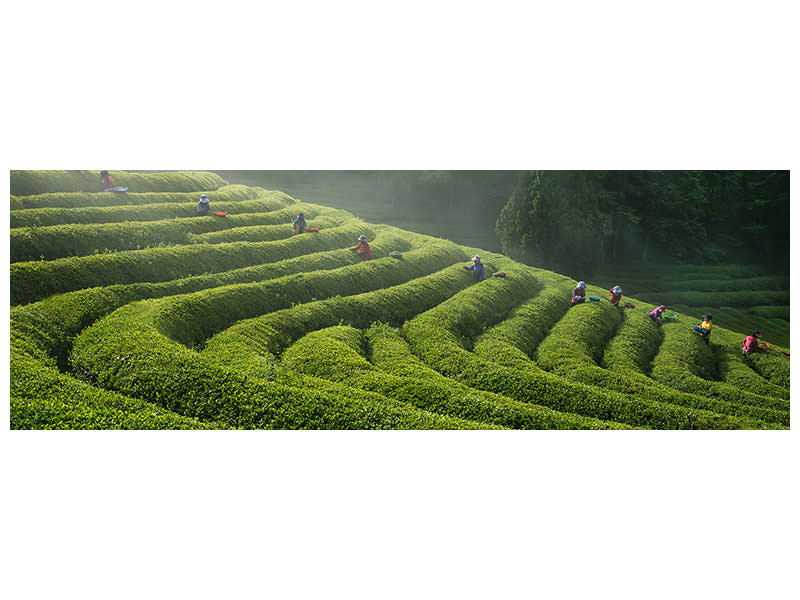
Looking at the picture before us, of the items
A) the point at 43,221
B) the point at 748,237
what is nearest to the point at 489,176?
the point at 748,237

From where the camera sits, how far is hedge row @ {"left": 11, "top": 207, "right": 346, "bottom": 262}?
33.3ft

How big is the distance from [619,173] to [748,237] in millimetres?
5104

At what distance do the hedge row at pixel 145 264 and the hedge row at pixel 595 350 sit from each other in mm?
5798

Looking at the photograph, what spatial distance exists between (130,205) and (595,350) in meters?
11.7

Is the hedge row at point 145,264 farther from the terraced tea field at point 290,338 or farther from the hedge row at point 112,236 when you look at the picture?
the hedge row at point 112,236

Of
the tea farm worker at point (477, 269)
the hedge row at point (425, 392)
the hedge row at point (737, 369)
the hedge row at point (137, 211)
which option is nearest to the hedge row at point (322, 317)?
the tea farm worker at point (477, 269)

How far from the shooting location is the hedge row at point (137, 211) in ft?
34.5

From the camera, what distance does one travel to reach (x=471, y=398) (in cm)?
891

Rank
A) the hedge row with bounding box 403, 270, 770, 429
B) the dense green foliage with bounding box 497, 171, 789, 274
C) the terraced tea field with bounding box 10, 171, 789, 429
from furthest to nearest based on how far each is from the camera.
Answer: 1. the dense green foliage with bounding box 497, 171, 789, 274
2. the hedge row with bounding box 403, 270, 770, 429
3. the terraced tea field with bounding box 10, 171, 789, 429

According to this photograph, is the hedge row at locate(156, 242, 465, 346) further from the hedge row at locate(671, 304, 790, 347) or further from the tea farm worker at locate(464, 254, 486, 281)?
the hedge row at locate(671, 304, 790, 347)

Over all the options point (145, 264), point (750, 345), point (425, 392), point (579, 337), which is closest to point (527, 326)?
point (579, 337)

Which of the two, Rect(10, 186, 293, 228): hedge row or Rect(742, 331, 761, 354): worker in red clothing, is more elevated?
Rect(10, 186, 293, 228): hedge row

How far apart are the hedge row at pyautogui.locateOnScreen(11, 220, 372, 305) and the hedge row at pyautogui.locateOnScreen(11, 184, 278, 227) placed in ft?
3.77

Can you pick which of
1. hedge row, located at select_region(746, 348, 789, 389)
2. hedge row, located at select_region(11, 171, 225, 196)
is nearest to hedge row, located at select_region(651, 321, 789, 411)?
hedge row, located at select_region(746, 348, 789, 389)
